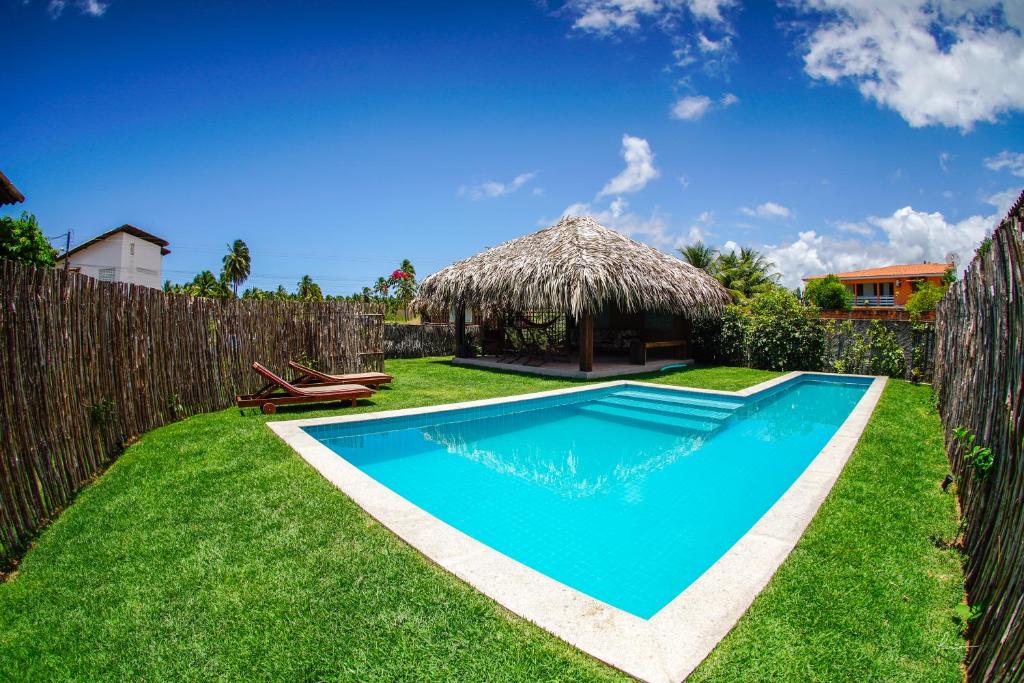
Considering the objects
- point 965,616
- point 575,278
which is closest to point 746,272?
point 575,278

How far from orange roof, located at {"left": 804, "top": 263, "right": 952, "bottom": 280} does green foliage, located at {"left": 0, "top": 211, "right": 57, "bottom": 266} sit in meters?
43.5

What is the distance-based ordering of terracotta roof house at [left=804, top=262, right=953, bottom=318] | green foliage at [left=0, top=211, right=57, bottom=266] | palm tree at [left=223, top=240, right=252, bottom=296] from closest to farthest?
1. green foliage at [left=0, top=211, right=57, bottom=266]
2. terracotta roof house at [left=804, top=262, right=953, bottom=318]
3. palm tree at [left=223, top=240, right=252, bottom=296]

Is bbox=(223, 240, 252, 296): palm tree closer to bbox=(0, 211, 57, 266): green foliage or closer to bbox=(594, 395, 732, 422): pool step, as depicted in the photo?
bbox=(0, 211, 57, 266): green foliage

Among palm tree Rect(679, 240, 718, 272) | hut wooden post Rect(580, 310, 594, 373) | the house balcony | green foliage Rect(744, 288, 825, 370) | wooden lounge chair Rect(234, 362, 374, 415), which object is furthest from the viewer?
the house balcony

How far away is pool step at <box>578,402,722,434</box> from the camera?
23.5 feet

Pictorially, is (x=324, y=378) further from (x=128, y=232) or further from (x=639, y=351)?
(x=128, y=232)

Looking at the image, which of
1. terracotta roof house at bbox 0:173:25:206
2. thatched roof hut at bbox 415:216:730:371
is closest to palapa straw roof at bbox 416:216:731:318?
thatched roof hut at bbox 415:216:730:371

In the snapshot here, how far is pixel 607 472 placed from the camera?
17.3 feet

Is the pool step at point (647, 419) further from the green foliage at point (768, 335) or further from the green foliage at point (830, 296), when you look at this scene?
the green foliage at point (830, 296)

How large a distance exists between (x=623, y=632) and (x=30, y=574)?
323cm

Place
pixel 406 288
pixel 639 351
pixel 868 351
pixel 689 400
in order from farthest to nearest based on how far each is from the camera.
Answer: pixel 406 288 < pixel 639 351 < pixel 868 351 < pixel 689 400

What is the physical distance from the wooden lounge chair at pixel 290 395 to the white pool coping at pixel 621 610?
3.36m

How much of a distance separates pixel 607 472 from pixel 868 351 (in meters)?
9.52

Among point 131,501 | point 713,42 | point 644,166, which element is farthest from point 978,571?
point 644,166
